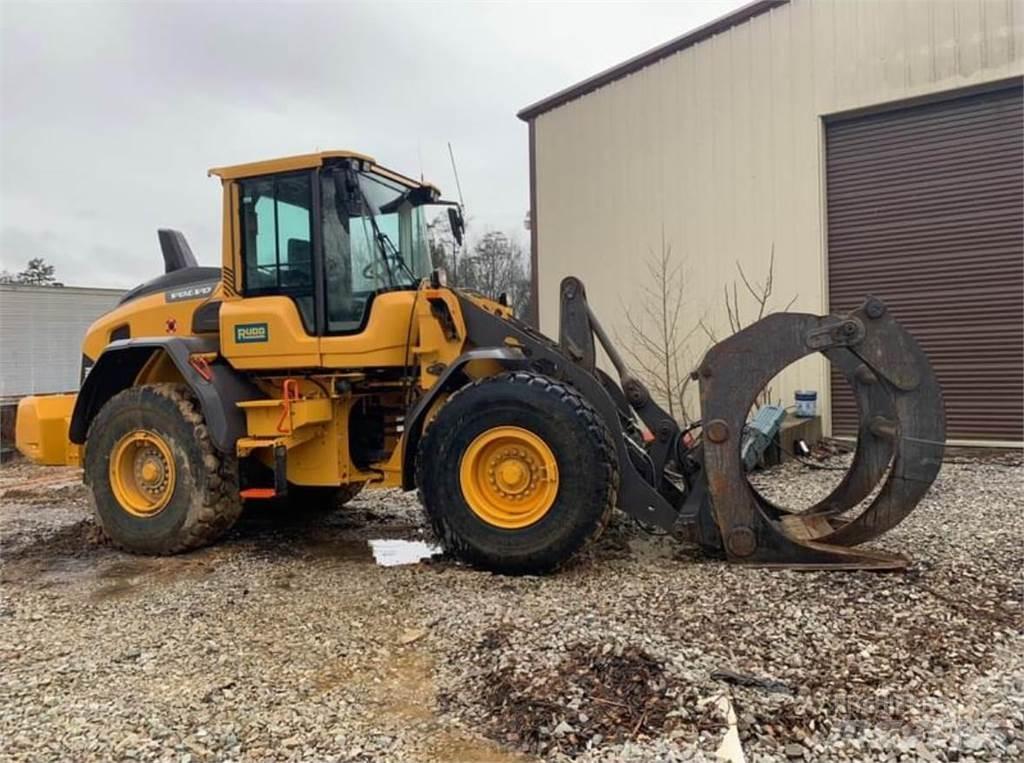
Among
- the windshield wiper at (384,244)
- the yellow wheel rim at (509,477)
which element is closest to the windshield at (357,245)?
the windshield wiper at (384,244)

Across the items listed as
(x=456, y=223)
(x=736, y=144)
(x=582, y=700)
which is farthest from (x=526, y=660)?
(x=736, y=144)

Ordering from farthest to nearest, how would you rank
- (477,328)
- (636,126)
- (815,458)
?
(636,126) → (815,458) → (477,328)

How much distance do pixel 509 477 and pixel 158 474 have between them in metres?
2.78

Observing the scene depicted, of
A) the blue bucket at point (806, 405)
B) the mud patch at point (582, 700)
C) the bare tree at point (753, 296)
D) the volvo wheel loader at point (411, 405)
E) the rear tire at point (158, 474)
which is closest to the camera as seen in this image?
the mud patch at point (582, 700)

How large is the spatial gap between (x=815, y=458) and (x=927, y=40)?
5580 millimetres

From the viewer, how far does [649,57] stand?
475 inches

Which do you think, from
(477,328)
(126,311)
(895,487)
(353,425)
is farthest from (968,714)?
(126,311)

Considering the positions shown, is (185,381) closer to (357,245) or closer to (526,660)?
(357,245)

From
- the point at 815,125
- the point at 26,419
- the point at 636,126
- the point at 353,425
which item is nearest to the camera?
the point at 353,425

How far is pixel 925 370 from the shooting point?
4418 millimetres

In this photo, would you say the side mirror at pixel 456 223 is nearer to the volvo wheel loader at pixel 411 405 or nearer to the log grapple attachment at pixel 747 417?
the volvo wheel loader at pixel 411 405

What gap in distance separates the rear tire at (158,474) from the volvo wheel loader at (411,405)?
0.06ft

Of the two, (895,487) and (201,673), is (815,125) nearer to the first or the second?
(895,487)

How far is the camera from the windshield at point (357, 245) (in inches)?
224
